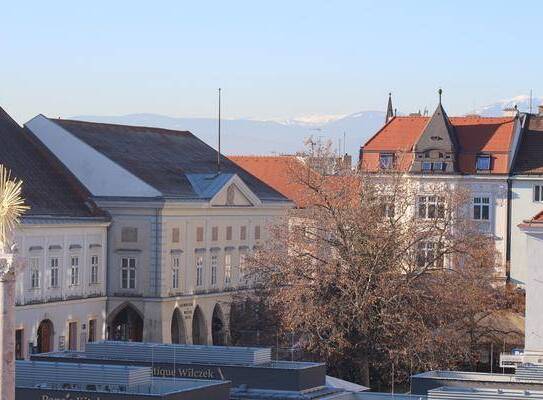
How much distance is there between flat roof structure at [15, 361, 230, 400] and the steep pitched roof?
56149 millimetres

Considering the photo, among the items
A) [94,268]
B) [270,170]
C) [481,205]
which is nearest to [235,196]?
[94,268]

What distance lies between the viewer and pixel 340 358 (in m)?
69.8

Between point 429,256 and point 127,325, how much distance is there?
1917 centimetres

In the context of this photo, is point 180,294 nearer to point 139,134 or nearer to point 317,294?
point 139,134

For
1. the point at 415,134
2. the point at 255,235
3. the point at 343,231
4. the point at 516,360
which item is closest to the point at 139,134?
the point at 255,235

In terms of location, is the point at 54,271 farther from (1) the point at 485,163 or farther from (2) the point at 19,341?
(1) the point at 485,163

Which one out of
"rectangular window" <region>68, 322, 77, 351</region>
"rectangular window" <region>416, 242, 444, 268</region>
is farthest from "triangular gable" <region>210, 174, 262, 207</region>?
"rectangular window" <region>416, 242, 444, 268</region>

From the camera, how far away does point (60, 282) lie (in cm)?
8319

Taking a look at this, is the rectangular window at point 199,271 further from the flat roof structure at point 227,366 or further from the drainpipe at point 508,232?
the flat roof structure at point 227,366

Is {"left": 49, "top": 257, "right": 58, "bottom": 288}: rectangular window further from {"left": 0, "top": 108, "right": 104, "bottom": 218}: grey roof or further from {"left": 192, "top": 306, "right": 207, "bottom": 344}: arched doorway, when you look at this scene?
{"left": 192, "top": 306, "right": 207, "bottom": 344}: arched doorway

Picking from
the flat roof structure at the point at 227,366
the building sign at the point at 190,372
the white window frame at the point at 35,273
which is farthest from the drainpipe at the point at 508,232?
the building sign at the point at 190,372

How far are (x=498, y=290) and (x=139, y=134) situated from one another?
23473 mm

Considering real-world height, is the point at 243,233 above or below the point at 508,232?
below

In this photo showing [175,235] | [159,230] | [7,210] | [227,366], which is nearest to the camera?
[7,210]
